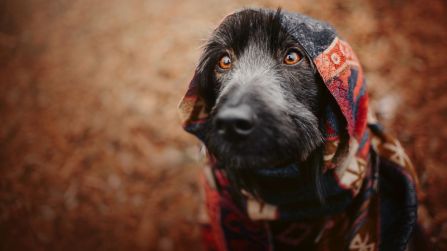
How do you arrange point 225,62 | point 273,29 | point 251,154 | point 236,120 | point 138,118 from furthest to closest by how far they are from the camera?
point 138,118
point 225,62
point 273,29
point 251,154
point 236,120

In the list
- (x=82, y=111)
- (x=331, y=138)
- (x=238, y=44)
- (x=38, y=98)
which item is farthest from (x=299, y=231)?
(x=38, y=98)

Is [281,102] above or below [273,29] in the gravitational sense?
below

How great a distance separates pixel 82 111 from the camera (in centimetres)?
417

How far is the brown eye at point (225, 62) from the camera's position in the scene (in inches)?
78.3

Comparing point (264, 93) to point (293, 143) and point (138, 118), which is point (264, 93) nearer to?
point (293, 143)

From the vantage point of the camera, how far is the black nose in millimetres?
1442

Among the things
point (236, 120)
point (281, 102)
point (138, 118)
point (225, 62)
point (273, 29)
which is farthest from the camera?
point (138, 118)

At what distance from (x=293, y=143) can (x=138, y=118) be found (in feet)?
9.04

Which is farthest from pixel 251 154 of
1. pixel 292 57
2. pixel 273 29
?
pixel 273 29

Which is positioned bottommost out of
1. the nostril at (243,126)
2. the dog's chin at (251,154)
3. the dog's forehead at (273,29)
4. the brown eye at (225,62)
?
the dog's chin at (251,154)

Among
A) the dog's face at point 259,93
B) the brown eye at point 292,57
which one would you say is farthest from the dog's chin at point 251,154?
the brown eye at point 292,57

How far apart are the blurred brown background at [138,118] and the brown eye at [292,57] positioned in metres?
1.12

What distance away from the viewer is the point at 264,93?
1656mm

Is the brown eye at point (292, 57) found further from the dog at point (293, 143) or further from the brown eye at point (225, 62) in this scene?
the brown eye at point (225, 62)
